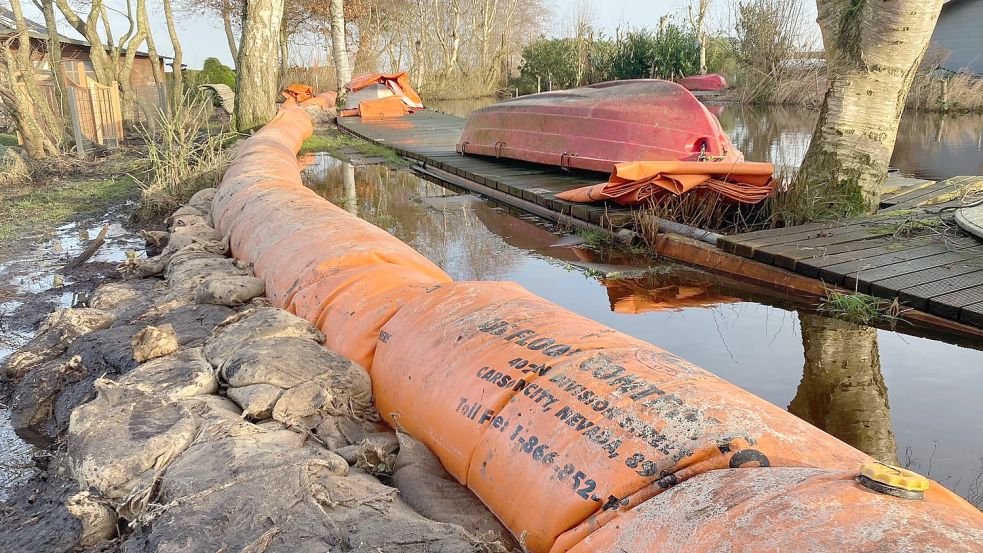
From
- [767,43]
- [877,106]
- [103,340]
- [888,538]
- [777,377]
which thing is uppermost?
[767,43]

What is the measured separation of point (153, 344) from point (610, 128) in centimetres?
619

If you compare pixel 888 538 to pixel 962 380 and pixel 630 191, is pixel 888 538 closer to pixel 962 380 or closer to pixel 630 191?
pixel 962 380

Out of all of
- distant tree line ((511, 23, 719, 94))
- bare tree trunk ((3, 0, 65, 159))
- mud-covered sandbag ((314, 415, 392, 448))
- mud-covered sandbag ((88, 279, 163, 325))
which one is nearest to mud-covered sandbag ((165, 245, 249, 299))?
mud-covered sandbag ((88, 279, 163, 325))

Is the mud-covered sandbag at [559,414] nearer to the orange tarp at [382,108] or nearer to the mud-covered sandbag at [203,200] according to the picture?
the mud-covered sandbag at [203,200]

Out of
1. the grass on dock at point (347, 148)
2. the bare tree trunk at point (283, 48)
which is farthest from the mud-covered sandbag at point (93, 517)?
the bare tree trunk at point (283, 48)

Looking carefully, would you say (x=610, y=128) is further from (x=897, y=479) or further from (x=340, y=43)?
(x=340, y=43)

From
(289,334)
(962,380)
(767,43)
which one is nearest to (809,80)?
(767,43)

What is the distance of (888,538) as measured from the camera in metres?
1.30

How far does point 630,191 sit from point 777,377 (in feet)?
10.4

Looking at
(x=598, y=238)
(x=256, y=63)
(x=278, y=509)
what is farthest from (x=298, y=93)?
(x=278, y=509)

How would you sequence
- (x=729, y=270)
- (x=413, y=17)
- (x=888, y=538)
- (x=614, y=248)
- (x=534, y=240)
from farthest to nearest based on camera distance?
1. (x=413, y=17)
2. (x=534, y=240)
3. (x=614, y=248)
4. (x=729, y=270)
5. (x=888, y=538)

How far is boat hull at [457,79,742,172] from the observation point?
7.71 meters

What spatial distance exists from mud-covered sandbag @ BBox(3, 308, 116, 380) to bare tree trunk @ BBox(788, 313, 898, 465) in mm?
3474

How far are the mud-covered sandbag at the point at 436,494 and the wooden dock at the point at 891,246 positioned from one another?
3263mm
